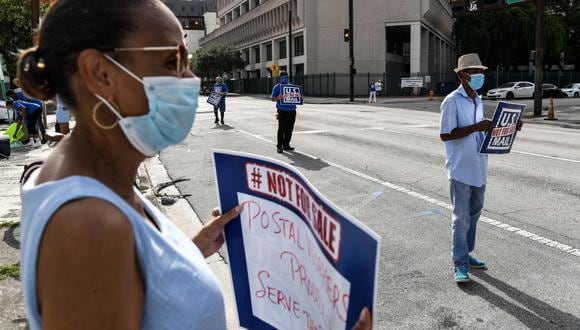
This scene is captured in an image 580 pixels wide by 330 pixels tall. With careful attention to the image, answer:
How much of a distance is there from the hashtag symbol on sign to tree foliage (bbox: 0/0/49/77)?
116 feet

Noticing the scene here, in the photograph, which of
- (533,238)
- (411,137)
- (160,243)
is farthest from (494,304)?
(411,137)

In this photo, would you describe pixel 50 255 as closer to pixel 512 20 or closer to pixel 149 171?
pixel 149 171

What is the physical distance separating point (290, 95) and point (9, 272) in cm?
897

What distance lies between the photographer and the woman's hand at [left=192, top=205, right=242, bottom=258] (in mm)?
2014

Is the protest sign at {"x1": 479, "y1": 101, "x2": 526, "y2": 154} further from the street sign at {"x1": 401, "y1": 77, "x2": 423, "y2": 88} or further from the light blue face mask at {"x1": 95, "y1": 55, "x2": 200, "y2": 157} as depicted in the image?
the street sign at {"x1": 401, "y1": 77, "x2": 423, "y2": 88}

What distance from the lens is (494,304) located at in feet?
13.6

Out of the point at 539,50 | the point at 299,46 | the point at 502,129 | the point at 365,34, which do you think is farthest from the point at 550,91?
the point at 502,129

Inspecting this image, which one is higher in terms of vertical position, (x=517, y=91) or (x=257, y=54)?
(x=257, y=54)

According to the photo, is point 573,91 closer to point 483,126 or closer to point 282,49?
point 282,49

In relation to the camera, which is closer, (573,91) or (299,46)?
(573,91)

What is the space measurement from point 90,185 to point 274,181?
84 cm

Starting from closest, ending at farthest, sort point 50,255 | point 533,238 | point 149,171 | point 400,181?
point 50,255, point 533,238, point 400,181, point 149,171

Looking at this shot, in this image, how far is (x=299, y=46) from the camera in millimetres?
60625

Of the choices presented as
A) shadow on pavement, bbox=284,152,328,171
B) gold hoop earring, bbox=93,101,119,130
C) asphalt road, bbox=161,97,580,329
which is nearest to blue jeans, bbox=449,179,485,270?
asphalt road, bbox=161,97,580,329
